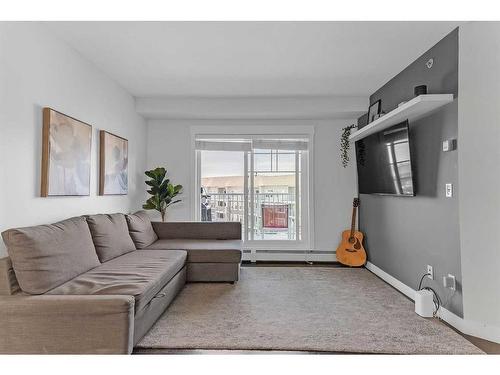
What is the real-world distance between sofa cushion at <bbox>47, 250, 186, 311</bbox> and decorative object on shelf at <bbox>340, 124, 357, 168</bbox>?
294 centimetres

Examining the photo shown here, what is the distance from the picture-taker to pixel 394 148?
3.38 m

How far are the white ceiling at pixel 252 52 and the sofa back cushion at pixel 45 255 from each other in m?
1.70

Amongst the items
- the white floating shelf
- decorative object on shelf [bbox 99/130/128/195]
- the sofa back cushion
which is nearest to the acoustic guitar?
the white floating shelf

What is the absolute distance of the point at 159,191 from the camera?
460 cm

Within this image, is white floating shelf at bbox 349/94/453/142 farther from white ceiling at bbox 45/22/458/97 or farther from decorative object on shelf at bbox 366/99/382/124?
white ceiling at bbox 45/22/458/97

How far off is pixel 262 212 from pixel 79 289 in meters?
3.33

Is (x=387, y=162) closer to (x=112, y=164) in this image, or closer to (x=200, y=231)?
(x=200, y=231)

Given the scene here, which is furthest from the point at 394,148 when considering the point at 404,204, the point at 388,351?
the point at 388,351

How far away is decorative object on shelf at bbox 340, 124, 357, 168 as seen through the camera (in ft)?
15.7

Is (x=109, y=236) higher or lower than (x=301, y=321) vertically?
higher

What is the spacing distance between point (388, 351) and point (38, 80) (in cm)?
326

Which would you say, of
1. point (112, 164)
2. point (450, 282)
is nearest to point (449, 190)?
point (450, 282)
